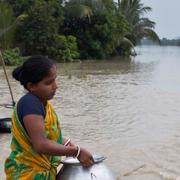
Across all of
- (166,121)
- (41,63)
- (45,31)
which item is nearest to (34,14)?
(45,31)

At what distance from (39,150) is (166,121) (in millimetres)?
6742

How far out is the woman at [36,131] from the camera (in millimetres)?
2145

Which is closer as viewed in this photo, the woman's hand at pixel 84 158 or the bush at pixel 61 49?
the woman's hand at pixel 84 158

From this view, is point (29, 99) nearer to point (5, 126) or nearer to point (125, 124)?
point (5, 126)

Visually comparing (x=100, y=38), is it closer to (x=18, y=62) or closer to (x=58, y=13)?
(x=58, y=13)

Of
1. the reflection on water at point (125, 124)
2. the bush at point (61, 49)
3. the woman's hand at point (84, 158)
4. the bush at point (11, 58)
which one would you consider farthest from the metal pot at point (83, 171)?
the bush at point (61, 49)

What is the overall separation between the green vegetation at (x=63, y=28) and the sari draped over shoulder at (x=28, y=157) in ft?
71.1

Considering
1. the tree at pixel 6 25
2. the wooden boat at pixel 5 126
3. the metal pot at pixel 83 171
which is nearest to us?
the metal pot at pixel 83 171

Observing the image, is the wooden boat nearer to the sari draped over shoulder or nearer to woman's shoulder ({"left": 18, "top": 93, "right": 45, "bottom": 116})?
the sari draped over shoulder

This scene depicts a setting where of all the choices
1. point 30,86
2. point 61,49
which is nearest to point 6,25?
point 61,49

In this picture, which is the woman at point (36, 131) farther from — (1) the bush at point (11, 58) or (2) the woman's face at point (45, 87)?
(1) the bush at point (11, 58)

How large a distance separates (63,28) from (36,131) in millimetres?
29951

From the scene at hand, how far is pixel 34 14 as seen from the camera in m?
26.2

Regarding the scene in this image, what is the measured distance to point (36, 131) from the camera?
2127mm
